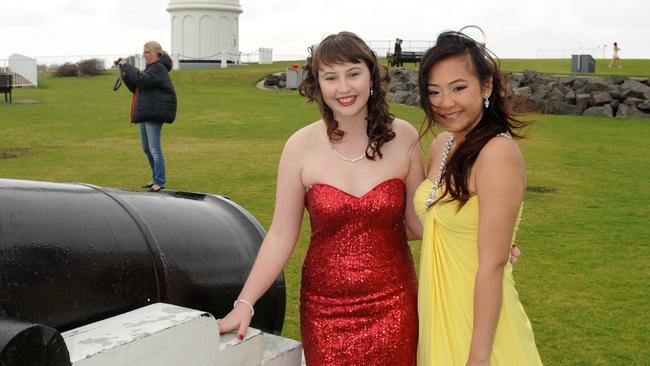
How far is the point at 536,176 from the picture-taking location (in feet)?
31.0

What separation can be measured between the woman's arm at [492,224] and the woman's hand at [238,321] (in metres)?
0.56

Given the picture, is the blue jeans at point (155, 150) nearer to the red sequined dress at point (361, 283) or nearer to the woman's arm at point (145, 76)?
the woman's arm at point (145, 76)

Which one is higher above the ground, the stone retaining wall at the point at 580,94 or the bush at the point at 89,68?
the bush at the point at 89,68

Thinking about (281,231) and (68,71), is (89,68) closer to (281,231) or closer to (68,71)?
(68,71)

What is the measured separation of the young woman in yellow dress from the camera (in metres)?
1.84

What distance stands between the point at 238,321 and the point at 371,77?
2.27ft

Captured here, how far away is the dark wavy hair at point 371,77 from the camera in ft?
6.73

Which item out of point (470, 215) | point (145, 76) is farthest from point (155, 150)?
point (470, 215)

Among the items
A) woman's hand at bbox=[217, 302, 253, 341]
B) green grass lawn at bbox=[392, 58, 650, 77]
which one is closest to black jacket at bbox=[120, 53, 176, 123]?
woman's hand at bbox=[217, 302, 253, 341]

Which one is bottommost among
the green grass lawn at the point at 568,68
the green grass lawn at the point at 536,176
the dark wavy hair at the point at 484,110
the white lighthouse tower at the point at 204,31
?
the green grass lawn at the point at 536,176

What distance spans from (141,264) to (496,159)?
86 centimetres

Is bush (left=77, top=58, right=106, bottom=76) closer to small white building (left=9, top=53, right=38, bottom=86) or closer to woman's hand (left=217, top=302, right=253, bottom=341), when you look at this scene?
small white building (left=9, top=53, right=38, bottom=86)

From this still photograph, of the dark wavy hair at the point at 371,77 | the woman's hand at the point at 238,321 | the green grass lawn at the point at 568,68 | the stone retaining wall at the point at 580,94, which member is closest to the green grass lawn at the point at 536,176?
the dark wavy hair at the point at 371,77

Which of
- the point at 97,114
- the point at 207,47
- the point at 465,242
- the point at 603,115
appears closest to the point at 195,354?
the point at 465,242
